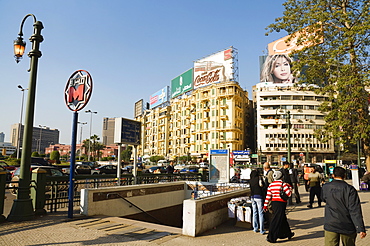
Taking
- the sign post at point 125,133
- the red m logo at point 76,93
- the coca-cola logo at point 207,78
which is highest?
the coca-cola logo at point 207,78

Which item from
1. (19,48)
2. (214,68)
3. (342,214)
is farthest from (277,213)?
(214,68)

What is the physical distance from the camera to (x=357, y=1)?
16.8 metres

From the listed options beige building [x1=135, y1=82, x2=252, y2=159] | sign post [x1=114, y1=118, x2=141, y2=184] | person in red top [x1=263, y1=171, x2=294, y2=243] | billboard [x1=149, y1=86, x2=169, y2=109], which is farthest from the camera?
billboard [x1=149, y1=86, x2=169, y2=109]

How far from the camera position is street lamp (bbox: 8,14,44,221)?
805cm

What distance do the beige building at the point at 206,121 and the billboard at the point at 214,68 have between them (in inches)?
138

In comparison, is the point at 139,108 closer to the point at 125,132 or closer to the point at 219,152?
Answer: the point at 219,152

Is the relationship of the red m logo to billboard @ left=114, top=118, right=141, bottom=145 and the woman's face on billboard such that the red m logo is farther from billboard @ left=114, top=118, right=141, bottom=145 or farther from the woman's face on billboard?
the woman's face on billboard

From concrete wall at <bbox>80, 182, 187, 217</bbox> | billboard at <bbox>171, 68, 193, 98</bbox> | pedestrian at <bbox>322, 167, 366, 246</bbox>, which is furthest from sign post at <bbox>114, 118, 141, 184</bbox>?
billboard at <bbox>171, 68, 193, 98</bbox>

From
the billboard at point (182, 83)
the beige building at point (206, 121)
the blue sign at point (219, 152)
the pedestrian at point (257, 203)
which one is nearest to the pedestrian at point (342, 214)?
the pedestrian at point (257, 203)

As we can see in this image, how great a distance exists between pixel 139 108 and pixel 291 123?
226 feet

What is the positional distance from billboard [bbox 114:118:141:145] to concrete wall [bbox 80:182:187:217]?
2.18 m

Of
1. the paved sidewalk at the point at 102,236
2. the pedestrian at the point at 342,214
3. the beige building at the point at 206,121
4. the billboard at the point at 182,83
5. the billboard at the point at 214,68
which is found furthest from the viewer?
the billboard at the point at 182,83

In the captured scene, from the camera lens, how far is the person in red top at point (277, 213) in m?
6.69

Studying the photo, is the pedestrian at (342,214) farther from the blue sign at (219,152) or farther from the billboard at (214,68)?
the billboard at (214,68)
